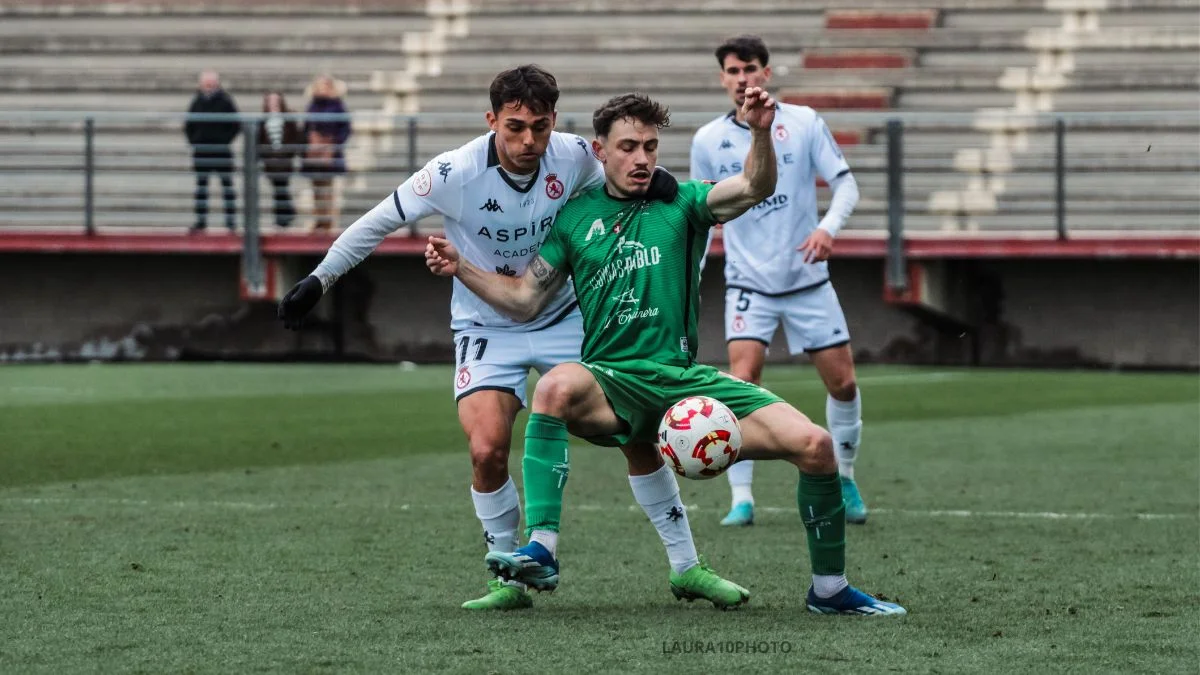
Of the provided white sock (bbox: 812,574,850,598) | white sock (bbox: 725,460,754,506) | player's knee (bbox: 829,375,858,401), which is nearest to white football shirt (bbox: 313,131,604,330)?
white sock (bbox: 812,574,850,598)

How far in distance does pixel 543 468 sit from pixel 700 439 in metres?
0.54

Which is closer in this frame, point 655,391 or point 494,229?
point 655,391

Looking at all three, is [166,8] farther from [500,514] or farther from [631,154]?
[631,154]

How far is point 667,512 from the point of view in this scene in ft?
20.6

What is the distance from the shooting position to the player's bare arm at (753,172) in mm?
5699

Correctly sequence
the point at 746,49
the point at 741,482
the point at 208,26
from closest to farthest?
the point at 746,49 < the point at 741,482 < the point at 208,26

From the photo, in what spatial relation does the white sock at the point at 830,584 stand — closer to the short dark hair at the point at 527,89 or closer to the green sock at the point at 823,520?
the green sock at the point at 823,520

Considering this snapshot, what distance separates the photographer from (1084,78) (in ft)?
67.9

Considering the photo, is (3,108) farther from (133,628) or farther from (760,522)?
(133,628)

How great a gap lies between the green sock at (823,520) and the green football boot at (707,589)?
29 cm

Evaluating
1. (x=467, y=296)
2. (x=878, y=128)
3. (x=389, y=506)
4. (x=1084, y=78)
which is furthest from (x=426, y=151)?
(x=467, y=296)

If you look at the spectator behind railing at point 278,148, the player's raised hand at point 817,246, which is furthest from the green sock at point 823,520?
the spectator behind railing at point 278,148

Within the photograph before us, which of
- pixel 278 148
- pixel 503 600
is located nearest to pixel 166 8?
pixel 278 148

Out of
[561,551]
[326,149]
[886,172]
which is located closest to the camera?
[561,551]
